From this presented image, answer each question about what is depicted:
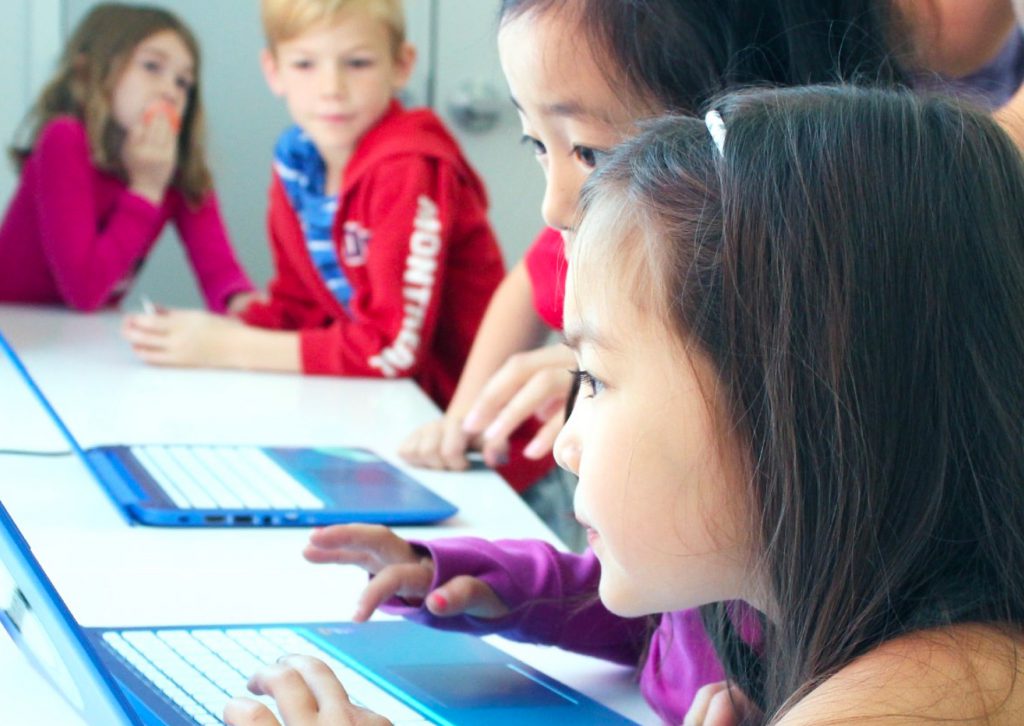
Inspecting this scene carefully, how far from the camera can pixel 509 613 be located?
0.80m

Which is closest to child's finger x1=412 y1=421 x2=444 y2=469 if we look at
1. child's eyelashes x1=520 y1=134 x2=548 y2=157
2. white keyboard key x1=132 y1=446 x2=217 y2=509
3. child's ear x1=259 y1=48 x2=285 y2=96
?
white keyboard key x1=132 y1=446 x2=217 y2=509

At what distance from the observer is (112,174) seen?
211 centimetres

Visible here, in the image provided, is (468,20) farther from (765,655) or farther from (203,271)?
(765,655)

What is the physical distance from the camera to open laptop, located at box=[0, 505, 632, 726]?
612mm

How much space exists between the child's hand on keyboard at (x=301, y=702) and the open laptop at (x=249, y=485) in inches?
14.5

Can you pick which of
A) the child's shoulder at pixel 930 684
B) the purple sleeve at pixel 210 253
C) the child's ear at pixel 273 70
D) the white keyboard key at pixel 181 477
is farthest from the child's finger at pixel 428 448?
the purple sleeve at pixel 210 253

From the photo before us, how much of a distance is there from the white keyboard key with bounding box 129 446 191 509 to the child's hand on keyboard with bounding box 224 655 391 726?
1.25 ft

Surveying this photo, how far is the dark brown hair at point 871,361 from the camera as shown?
54 centimetres

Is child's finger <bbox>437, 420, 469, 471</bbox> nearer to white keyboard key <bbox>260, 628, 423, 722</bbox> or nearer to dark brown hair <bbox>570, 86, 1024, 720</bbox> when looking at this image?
white keyboard key <bbox>260, 628, 423, 722</bbox>

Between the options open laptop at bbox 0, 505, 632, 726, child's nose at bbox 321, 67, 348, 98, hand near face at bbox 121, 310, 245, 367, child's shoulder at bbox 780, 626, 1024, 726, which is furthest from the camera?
child's nose at bbox 321, 67, 348, 98

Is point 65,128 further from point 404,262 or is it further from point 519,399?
point 519,399

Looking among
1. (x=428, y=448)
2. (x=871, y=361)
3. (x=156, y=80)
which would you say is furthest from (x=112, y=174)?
(x=871, y=361)

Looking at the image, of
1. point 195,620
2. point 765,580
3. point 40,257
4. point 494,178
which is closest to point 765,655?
point 765,580

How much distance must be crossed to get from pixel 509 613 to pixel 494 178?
2162mm
